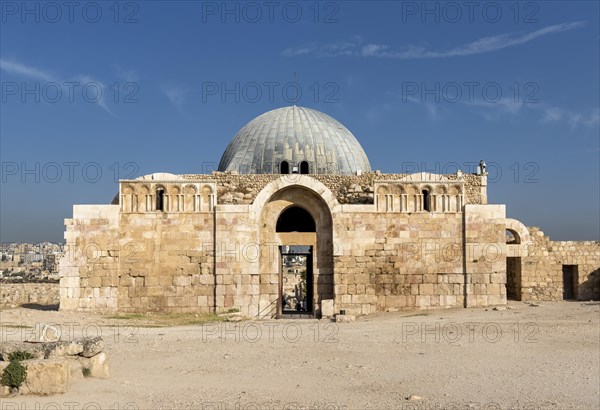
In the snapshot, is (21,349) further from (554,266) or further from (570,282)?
(570,282)

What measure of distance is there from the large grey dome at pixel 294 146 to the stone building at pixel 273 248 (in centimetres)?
516

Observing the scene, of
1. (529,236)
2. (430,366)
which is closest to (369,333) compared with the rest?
(430,366)

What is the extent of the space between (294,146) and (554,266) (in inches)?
433

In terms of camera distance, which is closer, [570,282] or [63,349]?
[63,349]

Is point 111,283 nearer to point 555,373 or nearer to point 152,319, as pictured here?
point 152,319

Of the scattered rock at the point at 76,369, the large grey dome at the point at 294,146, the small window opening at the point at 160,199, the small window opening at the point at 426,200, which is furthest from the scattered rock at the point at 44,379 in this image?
the large grey dome at the point at 294,146

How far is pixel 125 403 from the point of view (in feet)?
26.5

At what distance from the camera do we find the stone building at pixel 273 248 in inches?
757

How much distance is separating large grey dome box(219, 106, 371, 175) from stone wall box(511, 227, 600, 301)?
772 centimetres

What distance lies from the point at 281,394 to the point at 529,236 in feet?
52.1

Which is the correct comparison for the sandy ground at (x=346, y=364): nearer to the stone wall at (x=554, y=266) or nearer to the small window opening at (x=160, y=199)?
the small window opening at (x=160, y=199)

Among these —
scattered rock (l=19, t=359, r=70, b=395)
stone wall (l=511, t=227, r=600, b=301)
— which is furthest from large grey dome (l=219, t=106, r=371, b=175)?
scattered rock (l=19, t=359, r=70, b=395)

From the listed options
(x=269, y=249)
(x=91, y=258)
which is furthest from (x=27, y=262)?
(x=269, y=249)

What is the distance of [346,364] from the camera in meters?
10.7
